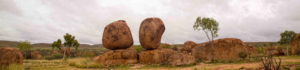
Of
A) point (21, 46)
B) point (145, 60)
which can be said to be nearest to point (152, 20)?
point (145, 60)

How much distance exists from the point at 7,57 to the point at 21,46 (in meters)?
31.2

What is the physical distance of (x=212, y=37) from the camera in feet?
66.1

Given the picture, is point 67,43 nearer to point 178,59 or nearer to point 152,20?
point 152,20

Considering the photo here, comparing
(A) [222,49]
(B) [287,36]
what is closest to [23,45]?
(A) [222,49]

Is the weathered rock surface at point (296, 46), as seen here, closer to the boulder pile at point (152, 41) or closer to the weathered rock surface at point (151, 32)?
the boulder pile at point (152, 41)

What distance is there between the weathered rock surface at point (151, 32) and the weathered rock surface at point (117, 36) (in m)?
1.87

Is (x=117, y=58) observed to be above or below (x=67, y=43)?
below

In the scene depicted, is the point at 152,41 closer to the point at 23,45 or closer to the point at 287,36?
the point at 287,36

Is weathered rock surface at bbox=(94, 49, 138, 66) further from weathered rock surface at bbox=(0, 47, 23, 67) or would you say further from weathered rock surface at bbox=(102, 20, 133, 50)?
weathered rock surface at bbox=(0, 47, 23, 67)

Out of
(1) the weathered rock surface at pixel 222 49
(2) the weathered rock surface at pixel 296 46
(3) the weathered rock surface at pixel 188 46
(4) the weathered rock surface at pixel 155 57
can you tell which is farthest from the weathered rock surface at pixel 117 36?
(2) the weathered rock surface at pixel 296 46

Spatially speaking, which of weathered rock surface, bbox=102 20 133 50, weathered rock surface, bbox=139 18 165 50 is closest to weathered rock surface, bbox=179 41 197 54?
weathered rock surface, bbox=139 18 165 50

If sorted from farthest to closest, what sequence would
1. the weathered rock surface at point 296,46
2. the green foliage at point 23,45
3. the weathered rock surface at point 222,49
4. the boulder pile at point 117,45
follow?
the green foliage at point 23,45 < the weathered rock surface at point 296,46 < the weathered rock surface at point 222,49 < the boulder pile at point 117,45

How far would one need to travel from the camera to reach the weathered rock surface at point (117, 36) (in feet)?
68.0

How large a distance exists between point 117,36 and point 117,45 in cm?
118
